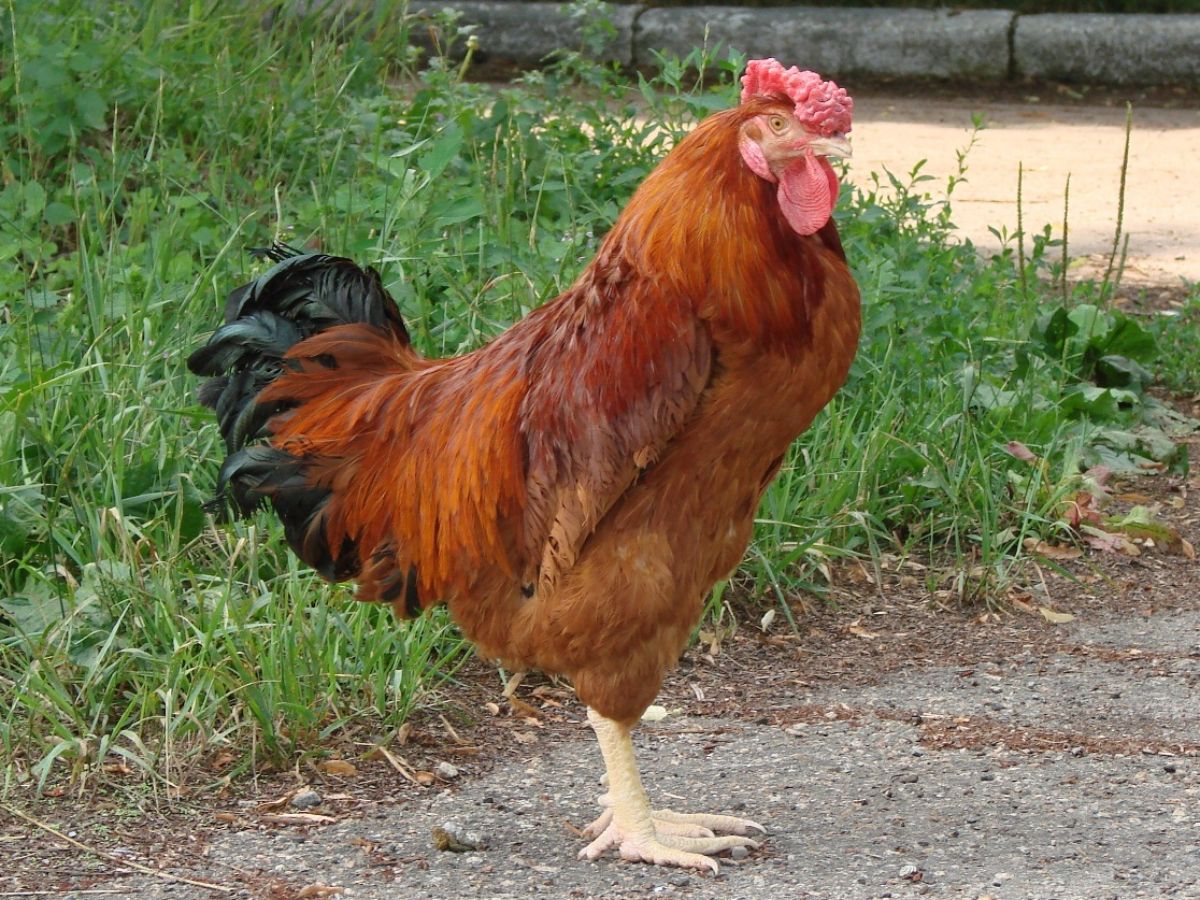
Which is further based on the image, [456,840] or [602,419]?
[456,840]

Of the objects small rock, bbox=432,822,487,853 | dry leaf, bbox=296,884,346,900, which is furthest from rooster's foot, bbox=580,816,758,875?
dry leaf, bbox=296,884,346,900

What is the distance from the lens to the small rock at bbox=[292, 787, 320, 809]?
4.02 metres

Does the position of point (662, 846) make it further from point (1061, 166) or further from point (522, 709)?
point (1061, 166)

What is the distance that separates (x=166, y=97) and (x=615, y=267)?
3926 mm

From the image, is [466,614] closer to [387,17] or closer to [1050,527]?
[1050,527]

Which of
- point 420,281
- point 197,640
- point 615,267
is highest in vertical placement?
point 615,267

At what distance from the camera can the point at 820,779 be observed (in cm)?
418

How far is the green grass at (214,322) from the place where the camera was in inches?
169

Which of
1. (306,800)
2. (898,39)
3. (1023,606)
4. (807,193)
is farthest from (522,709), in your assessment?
(898,39)

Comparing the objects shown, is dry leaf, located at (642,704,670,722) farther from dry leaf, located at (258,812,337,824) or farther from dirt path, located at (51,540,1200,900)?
dry leaf, located at (258,812,337,824)

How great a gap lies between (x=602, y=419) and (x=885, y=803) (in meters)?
1.32

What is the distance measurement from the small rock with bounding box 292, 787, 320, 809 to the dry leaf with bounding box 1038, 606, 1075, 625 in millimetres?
2529

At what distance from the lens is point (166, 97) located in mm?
6809

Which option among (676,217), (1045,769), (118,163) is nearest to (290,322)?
(676,217)
